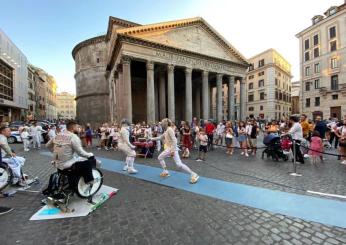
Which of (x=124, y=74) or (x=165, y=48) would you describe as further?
(x=165, y=48)

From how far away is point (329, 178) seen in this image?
19.9 ft

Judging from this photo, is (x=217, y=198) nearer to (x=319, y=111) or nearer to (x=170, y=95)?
(x=170, y=95)

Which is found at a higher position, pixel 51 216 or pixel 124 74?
pixel 124 74

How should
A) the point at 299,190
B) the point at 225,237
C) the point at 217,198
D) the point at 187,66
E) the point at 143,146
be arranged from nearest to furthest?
the point at 225,237, the point at 217,198, the point at 299,190, the point at 143,146, the point at 187,66

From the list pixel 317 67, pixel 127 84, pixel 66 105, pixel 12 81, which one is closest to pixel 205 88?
pixel 127 84

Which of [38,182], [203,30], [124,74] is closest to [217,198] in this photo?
[38,182]

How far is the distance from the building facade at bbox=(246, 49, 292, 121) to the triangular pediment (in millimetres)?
25062

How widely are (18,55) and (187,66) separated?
4669 cm

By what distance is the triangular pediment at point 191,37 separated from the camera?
77.6 ft

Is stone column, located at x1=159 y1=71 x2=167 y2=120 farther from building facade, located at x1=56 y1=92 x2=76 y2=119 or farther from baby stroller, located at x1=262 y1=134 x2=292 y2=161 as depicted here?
building facade, located at x1=56 y1=92 x2=76 y2=119

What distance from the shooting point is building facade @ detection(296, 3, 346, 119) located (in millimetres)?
34625

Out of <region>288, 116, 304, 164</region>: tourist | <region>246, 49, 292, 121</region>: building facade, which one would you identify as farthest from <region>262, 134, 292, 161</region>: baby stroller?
<region>246, 49, 292, 121</region>: building facade

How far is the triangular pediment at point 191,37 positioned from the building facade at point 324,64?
17.9m

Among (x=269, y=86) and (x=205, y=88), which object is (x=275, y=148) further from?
(x=269, y=86)
